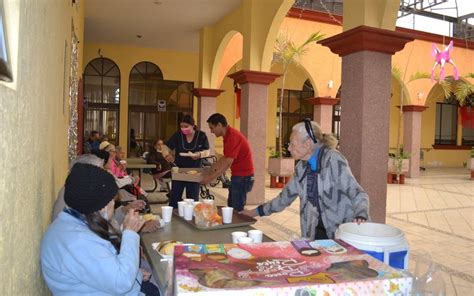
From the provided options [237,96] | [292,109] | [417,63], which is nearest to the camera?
[417,63]

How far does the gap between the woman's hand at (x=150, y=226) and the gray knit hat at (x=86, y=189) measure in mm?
799

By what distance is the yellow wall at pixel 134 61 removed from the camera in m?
13.2

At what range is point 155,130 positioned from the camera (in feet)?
46.7

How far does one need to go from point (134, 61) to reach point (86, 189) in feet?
41.6

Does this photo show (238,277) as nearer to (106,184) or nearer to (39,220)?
(106,184)

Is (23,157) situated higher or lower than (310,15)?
lower

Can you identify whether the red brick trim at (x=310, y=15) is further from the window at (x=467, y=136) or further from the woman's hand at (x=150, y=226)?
the window at (x=467, y=136)

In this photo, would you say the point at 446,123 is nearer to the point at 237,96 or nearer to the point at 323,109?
the point at 323,109

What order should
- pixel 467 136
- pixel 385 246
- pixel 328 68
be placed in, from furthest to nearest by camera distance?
pixel 467 136 < pixel 328 68 < pixel 385 246

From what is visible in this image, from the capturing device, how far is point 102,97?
44.2 feet

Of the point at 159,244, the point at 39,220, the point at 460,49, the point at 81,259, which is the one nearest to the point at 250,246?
the point at 81,259

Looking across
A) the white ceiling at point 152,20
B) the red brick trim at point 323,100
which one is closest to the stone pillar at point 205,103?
the white ceiling at point 152,20

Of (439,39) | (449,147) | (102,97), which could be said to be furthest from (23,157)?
(449,147)

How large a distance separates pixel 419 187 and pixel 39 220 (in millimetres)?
10928
